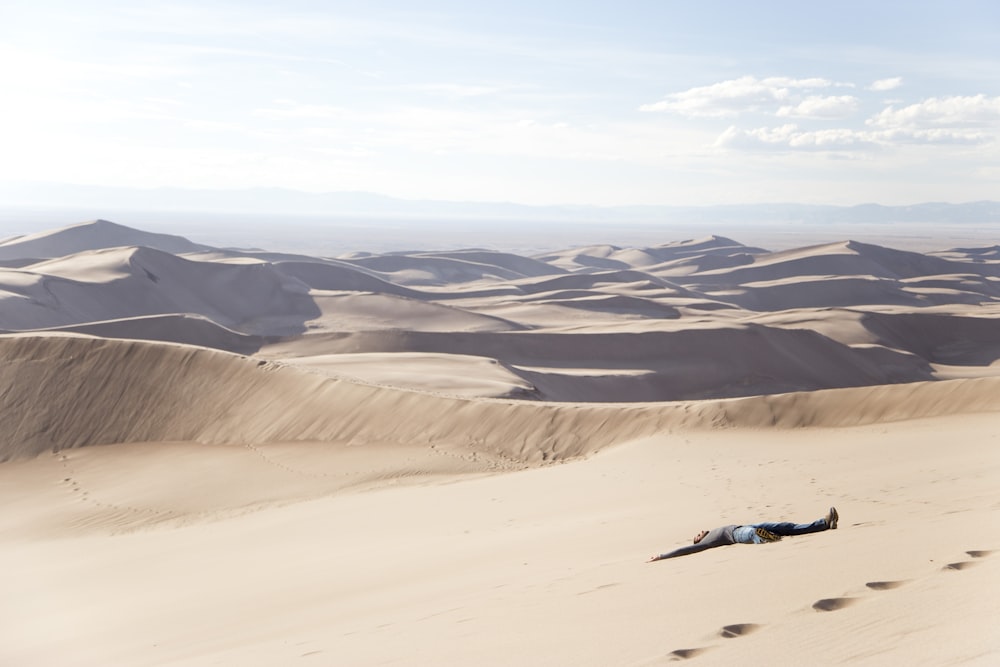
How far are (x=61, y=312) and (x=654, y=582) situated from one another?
44.3 m

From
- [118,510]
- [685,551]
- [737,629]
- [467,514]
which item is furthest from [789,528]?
[118,510]

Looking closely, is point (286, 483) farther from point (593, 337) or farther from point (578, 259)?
point (578, 259)

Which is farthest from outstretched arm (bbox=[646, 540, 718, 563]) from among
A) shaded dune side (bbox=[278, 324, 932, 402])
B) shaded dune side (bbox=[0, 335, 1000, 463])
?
shaded dune side (bbox=[278, 324, 932, 402])

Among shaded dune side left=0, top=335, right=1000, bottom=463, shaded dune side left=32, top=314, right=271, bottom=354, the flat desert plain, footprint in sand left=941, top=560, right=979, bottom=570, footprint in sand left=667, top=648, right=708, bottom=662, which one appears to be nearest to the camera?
footprint in sand left=667, top=648, right=708, bottom=662

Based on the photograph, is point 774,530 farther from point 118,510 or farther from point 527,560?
point 118,510

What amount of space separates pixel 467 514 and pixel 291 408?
26.5ft

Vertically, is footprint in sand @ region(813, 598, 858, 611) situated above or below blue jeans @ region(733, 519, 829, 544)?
above

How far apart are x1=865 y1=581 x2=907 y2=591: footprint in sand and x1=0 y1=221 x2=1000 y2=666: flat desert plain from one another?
0.02m

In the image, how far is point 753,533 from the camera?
6973 mm

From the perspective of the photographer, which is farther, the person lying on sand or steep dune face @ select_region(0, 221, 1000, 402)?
steep dune face @ select_region(0, 221, 1000, 402)

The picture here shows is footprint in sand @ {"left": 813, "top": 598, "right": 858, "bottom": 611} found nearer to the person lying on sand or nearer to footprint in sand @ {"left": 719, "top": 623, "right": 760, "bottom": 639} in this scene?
footprint in sand @ {"left": 719, "top": 623, "right": 760, "bottom": 639}

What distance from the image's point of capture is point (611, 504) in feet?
34.1

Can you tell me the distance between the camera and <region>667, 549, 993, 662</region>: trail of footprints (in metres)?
4.25

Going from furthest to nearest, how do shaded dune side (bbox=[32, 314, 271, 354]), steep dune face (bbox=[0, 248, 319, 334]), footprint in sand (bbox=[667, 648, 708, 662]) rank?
steep dune face (bbox=[0, 248, 319, 334]) < shaded dune side (bbox=[32, 314, 271, 354]) < footprint in sand (bbox=[667, 648, 708, 662])
